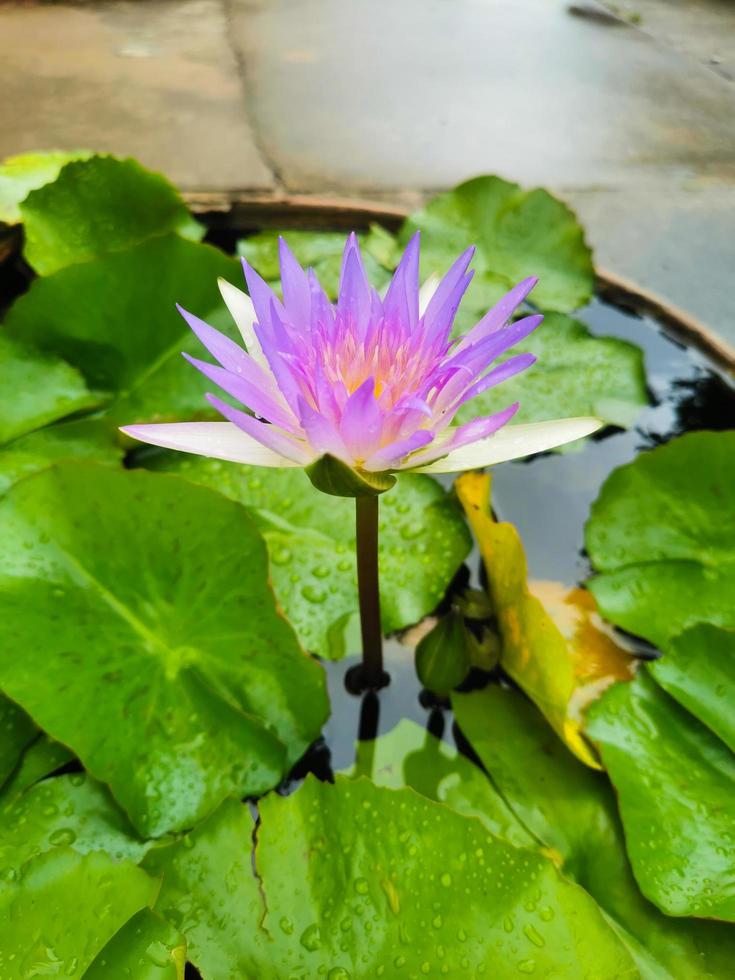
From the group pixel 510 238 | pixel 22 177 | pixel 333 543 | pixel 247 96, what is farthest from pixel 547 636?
pixel 247 96

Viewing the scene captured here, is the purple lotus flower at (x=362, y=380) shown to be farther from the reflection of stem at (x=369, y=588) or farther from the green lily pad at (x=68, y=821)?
the green lily pad at (x=68, y=821)

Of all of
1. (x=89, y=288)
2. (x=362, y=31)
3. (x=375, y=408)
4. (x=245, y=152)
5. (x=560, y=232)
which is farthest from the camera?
(x=362, y=31)

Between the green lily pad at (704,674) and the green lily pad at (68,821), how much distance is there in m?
0.40

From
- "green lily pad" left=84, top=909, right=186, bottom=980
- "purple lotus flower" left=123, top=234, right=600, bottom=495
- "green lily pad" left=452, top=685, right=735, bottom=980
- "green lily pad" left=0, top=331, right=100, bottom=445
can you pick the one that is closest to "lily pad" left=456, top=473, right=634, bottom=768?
"green lily pad" left=452, top=685, right=735, bottom=980

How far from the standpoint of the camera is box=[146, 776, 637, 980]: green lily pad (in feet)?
1.32

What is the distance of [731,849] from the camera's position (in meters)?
0.46

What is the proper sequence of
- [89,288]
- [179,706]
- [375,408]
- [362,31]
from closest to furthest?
[375,408] < [179,706] < [89,288] < [362,31]

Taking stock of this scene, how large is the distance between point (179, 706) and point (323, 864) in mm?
152

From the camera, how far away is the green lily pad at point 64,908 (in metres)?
0.38

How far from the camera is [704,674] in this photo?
1.70 ft

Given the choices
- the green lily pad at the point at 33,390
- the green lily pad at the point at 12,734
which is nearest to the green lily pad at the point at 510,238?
the green lily pad at the point at 33,390

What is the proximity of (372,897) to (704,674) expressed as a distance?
285 millimetres

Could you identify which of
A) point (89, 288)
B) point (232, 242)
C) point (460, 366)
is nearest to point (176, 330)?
point (89, 288)

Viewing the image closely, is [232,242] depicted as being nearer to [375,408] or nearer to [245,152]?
[375,408]
